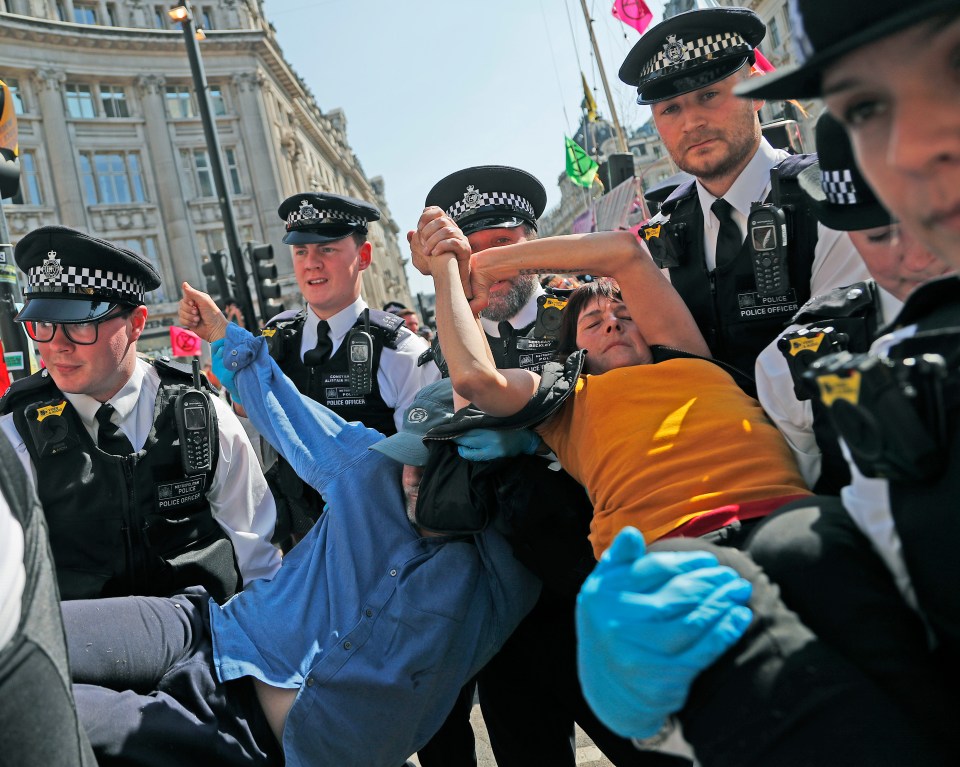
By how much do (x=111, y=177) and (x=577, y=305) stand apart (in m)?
36.0

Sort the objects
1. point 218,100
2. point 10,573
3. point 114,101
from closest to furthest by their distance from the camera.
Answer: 1. point 10,573
2. point 114,101
3. point 218,100

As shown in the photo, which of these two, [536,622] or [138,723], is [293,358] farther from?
[138,723]

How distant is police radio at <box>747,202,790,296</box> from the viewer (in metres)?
2.53

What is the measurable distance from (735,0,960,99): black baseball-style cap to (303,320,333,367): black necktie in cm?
302

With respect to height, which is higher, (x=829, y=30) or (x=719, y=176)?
(x=719, y=176)

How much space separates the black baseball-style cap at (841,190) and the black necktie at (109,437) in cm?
231

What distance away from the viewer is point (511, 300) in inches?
141

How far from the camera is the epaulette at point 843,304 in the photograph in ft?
6.27

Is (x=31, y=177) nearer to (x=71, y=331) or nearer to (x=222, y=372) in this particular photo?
(x=71, y=331)

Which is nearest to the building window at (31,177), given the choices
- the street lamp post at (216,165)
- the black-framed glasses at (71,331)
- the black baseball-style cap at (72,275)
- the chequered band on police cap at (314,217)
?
the street lamp post at (216,165)

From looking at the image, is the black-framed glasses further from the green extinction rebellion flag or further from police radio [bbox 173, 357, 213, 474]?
the green extinction rebellion flag

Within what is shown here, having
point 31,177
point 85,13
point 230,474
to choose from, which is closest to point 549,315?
point 230,474

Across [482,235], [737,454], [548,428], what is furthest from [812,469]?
[482,235]

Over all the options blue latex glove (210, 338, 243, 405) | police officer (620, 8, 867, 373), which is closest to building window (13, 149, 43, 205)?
blue latex glove (210, 338, 243, 405)
